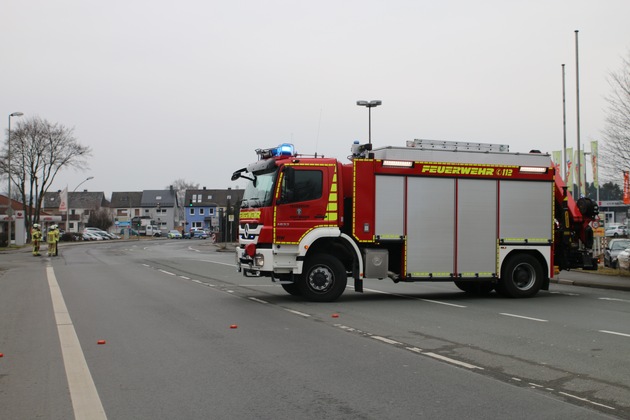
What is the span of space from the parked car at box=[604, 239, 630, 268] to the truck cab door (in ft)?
53.8

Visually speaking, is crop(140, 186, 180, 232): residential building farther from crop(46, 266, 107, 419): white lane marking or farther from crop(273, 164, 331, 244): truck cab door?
crop(46, 266, 107, 419): white lane marking

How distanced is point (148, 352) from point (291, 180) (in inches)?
234

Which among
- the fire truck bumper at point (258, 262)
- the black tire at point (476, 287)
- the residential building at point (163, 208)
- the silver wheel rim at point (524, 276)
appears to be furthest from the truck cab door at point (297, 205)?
the residential building at point (163, 208)

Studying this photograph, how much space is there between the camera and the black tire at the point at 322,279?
13.2 meters

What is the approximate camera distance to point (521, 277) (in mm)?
14594

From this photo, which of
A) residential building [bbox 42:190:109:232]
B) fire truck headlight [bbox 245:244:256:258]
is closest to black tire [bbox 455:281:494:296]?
fire truck headlight [bbox 245:244:256:258]

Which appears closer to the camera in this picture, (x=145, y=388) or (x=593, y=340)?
(x=145, y=388)

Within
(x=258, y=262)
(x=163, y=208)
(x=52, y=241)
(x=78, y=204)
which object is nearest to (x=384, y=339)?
(x=258, y=262)

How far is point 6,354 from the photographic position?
777 centimetres

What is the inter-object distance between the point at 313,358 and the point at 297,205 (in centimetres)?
589

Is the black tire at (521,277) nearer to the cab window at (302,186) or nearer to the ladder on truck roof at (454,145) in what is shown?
the ladder on truck roof at (454,145)

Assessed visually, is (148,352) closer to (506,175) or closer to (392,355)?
(392,355)

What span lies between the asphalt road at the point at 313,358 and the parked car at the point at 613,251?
11.9 meters

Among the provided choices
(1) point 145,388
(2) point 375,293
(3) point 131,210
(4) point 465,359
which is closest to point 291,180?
(2) point 375,293
